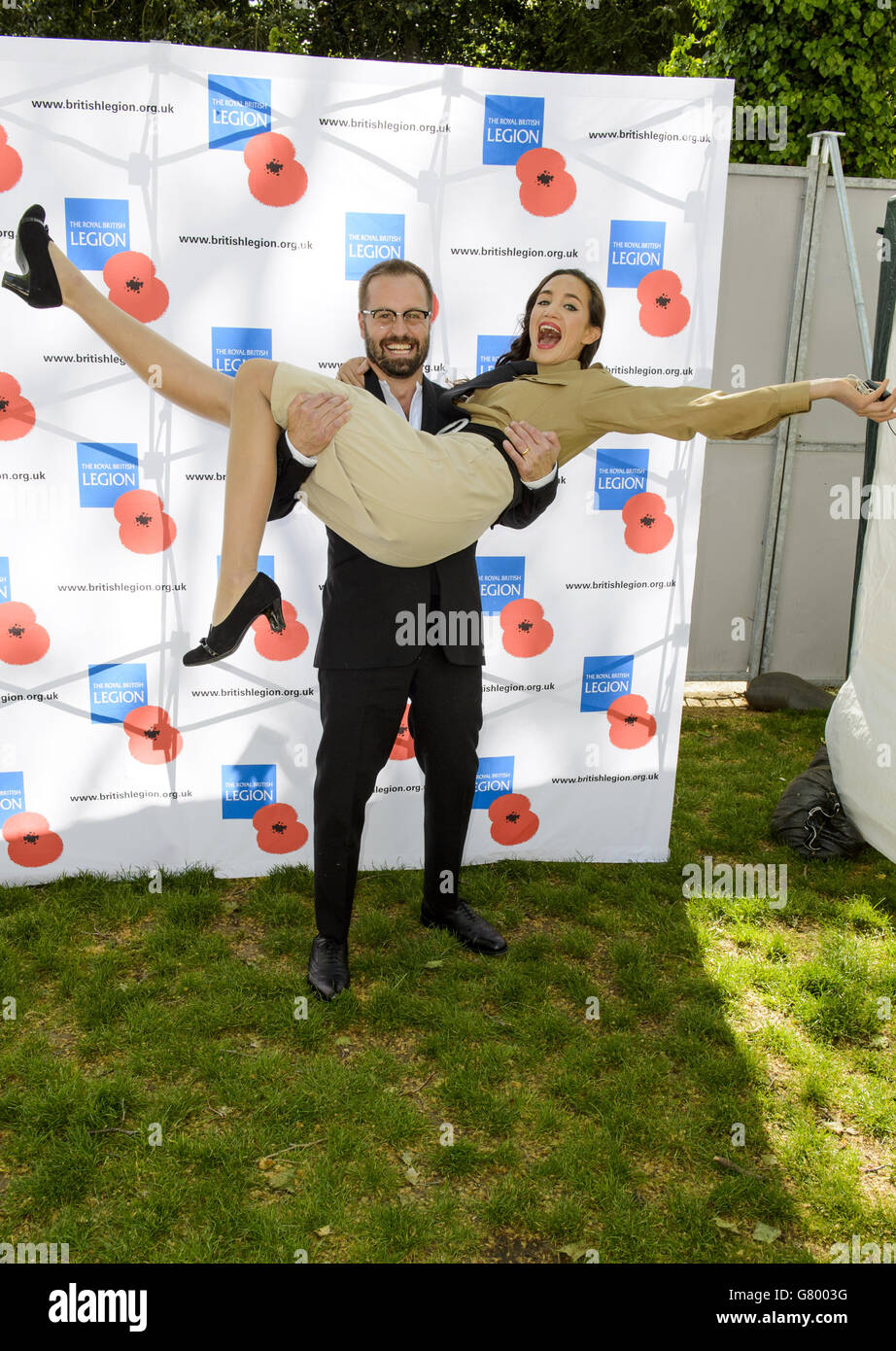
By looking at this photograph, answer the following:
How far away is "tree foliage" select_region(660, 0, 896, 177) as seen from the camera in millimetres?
6891

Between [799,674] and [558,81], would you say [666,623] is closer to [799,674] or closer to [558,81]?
[558,81]

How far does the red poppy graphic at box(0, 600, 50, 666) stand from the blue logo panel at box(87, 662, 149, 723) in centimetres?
20

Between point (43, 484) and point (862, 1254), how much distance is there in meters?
3.49

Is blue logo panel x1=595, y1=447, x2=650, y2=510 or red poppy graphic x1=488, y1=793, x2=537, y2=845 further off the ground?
blue logo panel x1=595, y1=447, x2=650, y2=510

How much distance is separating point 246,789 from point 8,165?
239 cm

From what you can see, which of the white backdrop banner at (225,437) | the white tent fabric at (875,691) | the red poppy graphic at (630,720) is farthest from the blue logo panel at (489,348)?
the white tent fabric at (875,691)

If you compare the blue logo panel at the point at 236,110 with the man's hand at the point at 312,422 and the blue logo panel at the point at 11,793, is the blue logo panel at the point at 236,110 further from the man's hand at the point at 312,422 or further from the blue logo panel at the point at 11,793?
the blue logo panel at the point at 11,793

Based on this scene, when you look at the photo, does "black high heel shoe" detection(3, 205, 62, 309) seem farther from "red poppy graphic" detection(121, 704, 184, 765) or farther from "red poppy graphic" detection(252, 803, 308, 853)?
"red poppy graphic" detection(252, 803, 308, 853)

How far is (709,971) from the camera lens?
137 inches

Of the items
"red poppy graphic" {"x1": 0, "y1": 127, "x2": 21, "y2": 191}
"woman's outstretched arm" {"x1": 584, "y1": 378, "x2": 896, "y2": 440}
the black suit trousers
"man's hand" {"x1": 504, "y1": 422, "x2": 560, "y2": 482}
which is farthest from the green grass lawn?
"red poppy graphic" {"x1": 0, "y1": 127, "x2": 21, "y2": 191}

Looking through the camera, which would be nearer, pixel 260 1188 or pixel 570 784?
pixel 260 1188

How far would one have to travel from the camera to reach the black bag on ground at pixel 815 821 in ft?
14.2

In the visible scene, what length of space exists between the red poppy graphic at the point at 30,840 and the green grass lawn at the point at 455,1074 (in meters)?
0.14
